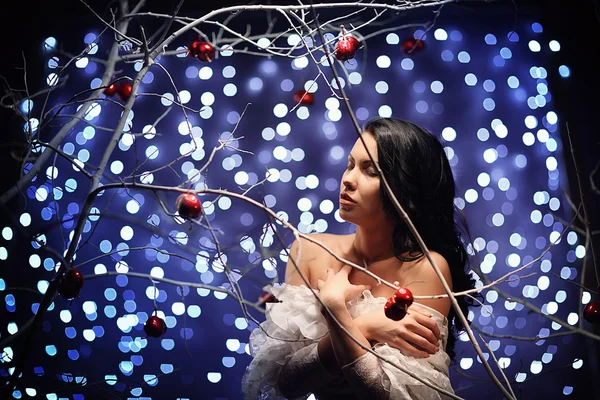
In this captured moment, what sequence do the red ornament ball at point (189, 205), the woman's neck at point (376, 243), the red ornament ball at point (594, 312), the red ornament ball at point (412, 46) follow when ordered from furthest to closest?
the red ornament ball at point (412, 46)
the woman's neck at point (376, 243)
the red ornament ball at point (594, 312)
the red ornament ball at point (189, 205)

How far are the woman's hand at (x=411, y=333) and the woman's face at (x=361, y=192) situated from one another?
264 mm

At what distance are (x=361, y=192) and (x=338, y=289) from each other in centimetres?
25

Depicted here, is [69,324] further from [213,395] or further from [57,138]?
[57,138]

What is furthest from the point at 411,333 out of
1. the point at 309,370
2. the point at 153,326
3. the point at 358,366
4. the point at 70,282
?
the point at 70,282

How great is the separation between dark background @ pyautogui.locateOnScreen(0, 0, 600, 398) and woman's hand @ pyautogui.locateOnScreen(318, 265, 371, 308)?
938mm

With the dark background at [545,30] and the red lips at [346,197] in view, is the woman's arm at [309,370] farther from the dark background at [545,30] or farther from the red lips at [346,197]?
the dark background at [545,30]

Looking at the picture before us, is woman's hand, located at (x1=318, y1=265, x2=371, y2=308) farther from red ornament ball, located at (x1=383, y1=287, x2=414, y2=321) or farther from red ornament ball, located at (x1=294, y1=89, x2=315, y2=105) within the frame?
red ornament ball, located at (x1=294, y1=89, x2=315, y2=105)

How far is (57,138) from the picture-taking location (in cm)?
150

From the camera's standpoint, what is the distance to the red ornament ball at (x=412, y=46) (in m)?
2.04

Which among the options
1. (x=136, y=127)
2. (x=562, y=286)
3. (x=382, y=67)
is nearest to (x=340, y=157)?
(x=382, y=67)

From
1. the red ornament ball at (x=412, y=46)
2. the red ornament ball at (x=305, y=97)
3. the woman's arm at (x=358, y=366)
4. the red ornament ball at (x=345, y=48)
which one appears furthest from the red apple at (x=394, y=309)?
the red ornament ball at (x=412, y=46)

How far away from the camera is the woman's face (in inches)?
61.9

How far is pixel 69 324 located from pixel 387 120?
1214 millimetres

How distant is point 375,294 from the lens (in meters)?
1.61
